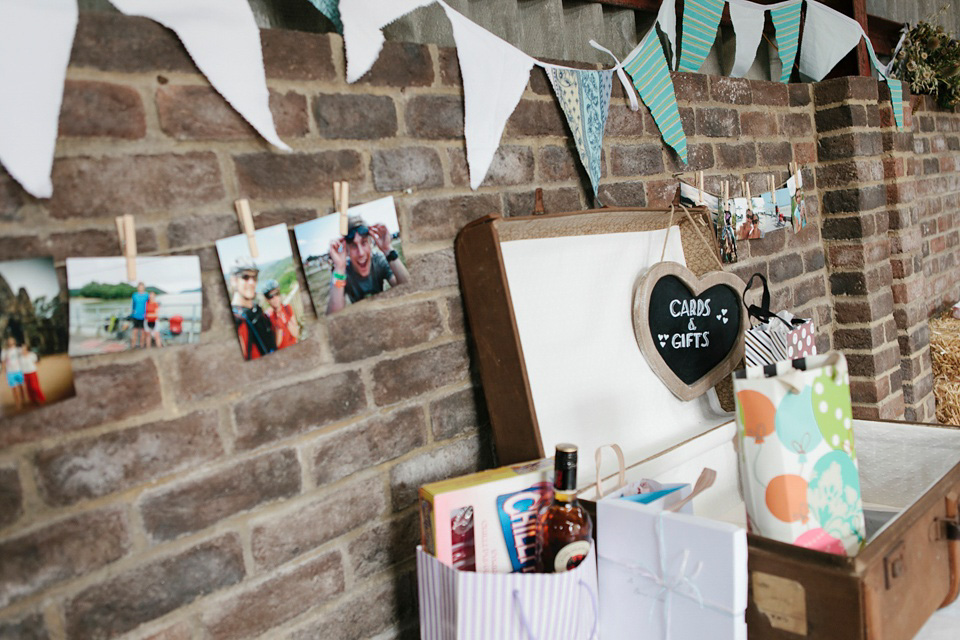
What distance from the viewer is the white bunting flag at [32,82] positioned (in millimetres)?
813

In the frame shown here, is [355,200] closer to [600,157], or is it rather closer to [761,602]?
[600,157]

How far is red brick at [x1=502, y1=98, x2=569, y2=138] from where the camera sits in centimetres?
140

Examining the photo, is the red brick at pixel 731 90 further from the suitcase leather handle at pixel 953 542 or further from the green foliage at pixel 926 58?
the green foliage at pixel 926 58

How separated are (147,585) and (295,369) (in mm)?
338

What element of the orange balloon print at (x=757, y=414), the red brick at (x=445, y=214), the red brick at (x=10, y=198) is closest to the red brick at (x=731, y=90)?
the red brick at (x=445, y=214)

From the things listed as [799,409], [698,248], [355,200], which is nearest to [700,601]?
[799,409]

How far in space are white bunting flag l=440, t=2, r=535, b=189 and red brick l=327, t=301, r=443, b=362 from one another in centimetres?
26

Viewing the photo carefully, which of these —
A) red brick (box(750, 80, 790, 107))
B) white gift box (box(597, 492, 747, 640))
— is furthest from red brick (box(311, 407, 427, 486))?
red brick (box(750, 80, 790, 107))

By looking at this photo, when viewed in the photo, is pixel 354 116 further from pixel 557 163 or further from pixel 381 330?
pixel 557 163

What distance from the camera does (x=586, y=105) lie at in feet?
4.94

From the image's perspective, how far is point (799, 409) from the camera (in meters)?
0.97

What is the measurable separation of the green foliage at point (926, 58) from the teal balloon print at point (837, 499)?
102 inches

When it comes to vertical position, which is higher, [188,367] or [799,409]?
[188,367]

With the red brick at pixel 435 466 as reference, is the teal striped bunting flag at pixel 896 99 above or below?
above
